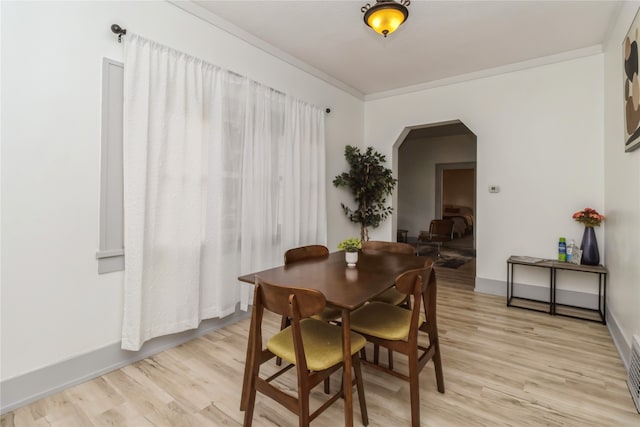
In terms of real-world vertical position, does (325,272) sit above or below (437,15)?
below

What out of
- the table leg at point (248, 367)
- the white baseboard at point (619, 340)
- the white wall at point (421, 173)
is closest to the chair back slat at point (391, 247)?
the table leg at point (248, 367)

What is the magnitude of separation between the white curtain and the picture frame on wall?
2.93m

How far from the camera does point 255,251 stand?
3.23m

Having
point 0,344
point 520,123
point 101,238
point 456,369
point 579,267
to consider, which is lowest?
point 456,369

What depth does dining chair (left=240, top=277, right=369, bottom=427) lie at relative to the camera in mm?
1345

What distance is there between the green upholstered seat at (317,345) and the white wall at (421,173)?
744 cm

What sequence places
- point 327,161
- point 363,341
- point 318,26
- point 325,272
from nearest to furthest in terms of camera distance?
1. point 363,341
2. point 325,272
3. point 318,26
4. point 327,161

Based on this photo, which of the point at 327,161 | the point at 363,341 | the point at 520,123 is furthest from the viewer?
the point at 327,161

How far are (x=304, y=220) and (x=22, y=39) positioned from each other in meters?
2.82

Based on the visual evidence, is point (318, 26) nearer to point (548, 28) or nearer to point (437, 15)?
point (437, 15)

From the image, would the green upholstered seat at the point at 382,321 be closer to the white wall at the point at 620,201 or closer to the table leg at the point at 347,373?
the table leg at the point at 347,373

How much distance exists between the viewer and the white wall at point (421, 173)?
26.6 feet

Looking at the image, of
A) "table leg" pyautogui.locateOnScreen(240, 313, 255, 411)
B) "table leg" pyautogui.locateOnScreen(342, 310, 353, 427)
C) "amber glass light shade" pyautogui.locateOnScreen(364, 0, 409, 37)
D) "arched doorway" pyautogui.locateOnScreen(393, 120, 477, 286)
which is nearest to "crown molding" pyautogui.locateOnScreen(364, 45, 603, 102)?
"amber glass light shade" pyautogui.locateOnScreen(364, 0, 409, 37)

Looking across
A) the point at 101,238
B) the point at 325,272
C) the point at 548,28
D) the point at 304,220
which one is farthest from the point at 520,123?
the point at 101,238
